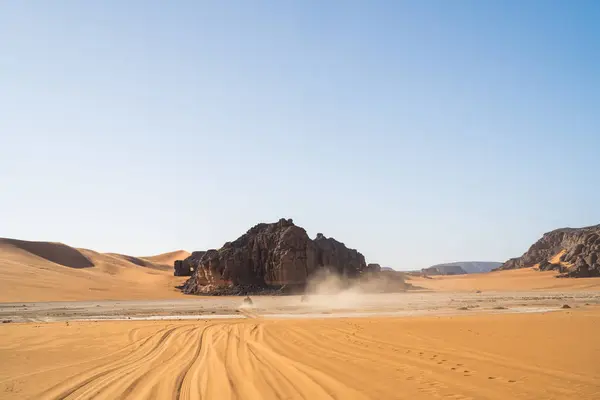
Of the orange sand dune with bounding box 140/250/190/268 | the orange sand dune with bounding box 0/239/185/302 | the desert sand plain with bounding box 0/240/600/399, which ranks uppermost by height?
the orange sand dune with bounding box 140/250/190/268

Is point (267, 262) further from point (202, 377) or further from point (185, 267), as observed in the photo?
point (202, 377)

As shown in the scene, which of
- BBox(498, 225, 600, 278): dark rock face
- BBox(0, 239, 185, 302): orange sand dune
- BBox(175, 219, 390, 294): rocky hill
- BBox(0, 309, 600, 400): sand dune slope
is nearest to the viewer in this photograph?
BBox(0, 309, 600, 400): sand dune slope

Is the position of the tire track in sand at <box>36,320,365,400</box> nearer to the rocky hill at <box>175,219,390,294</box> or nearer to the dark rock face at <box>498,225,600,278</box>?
the rocky hill at <box>175,219,390,294</box>

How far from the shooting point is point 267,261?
6281 cm

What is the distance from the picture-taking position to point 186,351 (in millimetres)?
13125

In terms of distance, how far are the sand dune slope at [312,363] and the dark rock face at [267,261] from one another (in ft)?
140

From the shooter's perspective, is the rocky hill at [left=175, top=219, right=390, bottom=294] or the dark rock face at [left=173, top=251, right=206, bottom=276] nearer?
the rocky hill at [left=175, top=219, right=390, bottom=294]

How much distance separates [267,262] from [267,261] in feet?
0.47

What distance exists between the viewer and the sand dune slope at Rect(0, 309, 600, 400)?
794 cm

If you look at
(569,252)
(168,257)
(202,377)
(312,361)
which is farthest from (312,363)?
(168,257)

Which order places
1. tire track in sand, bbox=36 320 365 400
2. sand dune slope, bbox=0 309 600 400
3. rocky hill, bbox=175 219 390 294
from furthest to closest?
rocky hill, bbox=175 219 390 294, sand dune slope, bbox=0 309 600 400, tire track in sand, bbox=36 320 365 400

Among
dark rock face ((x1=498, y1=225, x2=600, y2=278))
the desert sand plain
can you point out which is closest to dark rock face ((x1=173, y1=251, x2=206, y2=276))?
dark rock face ((x1=498, y1=225, x2=600, y2=278))

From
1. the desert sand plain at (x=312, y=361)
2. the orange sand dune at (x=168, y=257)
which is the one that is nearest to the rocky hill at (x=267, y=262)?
the desert sand plain at (x=312, y=361)

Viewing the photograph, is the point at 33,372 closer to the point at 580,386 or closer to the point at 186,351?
the point at 186,351
